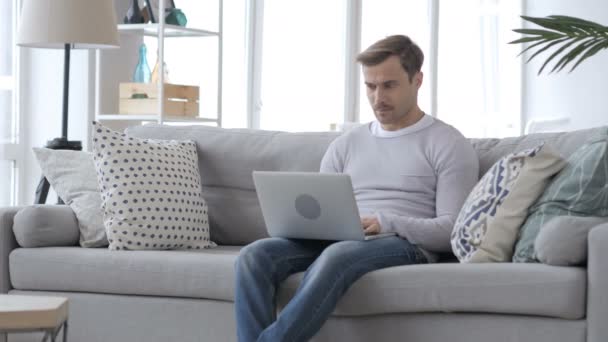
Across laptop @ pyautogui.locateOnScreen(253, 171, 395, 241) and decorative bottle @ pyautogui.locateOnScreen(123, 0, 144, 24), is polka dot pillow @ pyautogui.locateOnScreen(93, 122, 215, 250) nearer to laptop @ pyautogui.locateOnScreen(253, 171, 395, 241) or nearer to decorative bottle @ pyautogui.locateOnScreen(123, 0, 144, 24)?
laptop @ pyautogui.locateOnScreen(253, 171, 395, 241)

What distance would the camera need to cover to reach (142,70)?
5.76 meters

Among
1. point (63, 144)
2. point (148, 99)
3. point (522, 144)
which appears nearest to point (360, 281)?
point (522, 144)

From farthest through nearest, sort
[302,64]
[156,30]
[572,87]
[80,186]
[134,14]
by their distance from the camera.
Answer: [572,87]
[302,64]
[156,30]
[134,14]
[80,186]

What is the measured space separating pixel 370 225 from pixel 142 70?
2.95m

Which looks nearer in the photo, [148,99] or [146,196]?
[146,196]

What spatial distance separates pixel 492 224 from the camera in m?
2.94

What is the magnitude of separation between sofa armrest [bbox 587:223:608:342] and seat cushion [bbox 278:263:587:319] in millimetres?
41

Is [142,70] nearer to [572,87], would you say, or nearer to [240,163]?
[240,163]

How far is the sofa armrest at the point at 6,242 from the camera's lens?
3.50 m

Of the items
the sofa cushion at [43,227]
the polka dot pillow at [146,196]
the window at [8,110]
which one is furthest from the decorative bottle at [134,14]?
the sofa cushion at [43,227]

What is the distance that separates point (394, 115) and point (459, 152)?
26 cm

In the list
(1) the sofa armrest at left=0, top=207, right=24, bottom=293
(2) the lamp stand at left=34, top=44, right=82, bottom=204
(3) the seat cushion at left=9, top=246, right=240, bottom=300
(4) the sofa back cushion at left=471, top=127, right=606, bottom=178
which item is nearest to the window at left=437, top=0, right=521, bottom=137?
(2) the lamp stand at left=34, top=44, right=82, bottom=204

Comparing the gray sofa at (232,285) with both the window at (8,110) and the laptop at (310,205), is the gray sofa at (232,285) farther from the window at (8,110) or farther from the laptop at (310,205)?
the window at (8,110)

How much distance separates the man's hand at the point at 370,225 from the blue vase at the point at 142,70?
2.91 m
